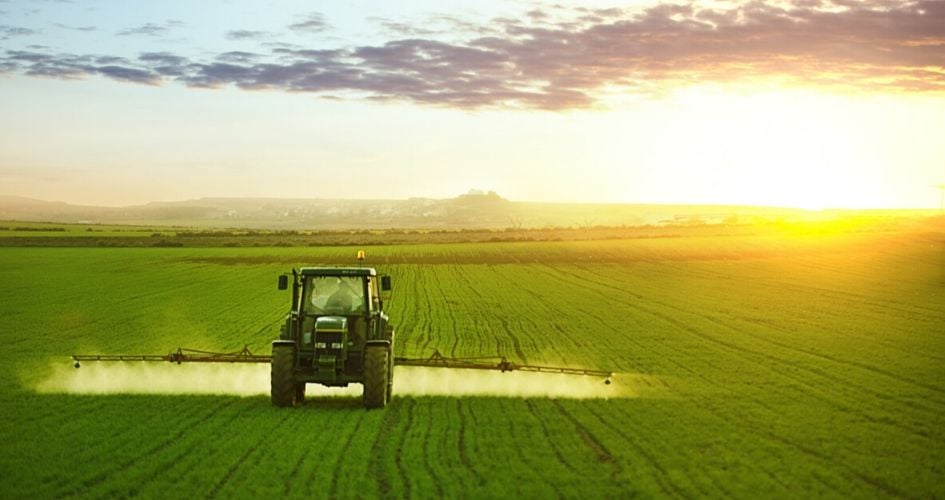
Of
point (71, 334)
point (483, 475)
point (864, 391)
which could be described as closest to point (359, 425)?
point (483, 475)

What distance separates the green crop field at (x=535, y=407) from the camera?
42.1 feet

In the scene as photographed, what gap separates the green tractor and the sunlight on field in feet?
6.14

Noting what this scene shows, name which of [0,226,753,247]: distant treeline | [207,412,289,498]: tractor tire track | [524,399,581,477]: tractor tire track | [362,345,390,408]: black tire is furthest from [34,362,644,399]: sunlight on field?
[0,226,753,247]: distant treeline

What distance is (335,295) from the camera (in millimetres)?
18312

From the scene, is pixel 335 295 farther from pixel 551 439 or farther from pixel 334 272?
pixel 551 439

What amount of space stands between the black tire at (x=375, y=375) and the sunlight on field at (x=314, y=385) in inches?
82.3

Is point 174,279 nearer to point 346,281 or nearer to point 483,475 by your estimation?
point 346,281

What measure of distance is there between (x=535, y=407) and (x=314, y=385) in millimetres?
4646

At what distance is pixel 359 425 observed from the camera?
16141 mm

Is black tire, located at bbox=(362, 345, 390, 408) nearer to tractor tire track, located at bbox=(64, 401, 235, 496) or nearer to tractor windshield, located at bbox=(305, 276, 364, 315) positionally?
tractor windshield, located at bbox=(305, 276, 364, 315)

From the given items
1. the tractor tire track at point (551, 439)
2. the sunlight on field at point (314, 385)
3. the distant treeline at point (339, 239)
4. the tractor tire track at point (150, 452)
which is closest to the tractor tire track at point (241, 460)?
the tractor tire track at point (150, 452)

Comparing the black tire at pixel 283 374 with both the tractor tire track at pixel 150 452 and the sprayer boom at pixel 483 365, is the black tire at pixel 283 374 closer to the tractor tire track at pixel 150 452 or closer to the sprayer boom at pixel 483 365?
the tractor tire track at pixel 150 452

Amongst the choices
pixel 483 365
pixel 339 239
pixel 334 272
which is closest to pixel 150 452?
pixel 334 272

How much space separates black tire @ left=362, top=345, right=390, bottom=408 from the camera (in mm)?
17250
